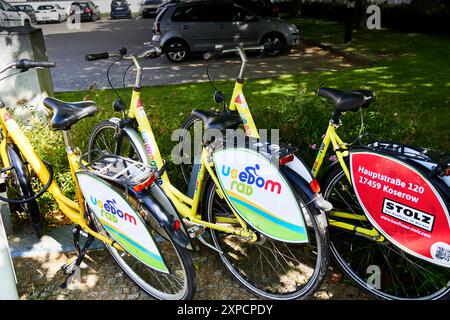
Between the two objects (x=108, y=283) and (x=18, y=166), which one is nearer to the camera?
(x=108, y=283)

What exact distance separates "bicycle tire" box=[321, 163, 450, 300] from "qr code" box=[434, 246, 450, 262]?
31cm

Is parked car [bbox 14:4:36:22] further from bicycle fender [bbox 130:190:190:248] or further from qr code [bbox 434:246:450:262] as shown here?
qr code [bbox 434:246:450:262]

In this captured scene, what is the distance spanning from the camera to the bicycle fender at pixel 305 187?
7.80 ft

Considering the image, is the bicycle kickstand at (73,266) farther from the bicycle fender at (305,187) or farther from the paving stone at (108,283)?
the bicycle fender at (305,187)

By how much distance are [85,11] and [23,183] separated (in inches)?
1048

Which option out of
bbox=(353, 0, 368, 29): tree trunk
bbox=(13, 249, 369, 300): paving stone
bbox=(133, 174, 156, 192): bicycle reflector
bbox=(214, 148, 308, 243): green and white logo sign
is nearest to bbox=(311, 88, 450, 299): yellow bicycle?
bbox=(13, 249, 369, 300): paving stone

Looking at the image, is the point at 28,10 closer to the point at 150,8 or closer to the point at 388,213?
the point at 150,8

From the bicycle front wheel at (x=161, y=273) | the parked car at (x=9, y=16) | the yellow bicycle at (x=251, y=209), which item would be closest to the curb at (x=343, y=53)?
the yellow bicycle at (x=251, y=209)

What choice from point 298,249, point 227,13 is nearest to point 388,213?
point 298,249

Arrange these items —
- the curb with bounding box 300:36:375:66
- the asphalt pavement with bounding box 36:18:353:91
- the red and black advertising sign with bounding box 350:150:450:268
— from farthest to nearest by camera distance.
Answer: the curb with bounding box 300:36:375:66
the asphalt pavement with bounding box 36:18:353:91
the red and black advertising sign with bounding box 350:150:450:268

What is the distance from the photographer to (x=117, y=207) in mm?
2516

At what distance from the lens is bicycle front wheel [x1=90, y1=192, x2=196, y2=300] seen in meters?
2.48

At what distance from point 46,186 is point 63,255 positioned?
0.62 m
